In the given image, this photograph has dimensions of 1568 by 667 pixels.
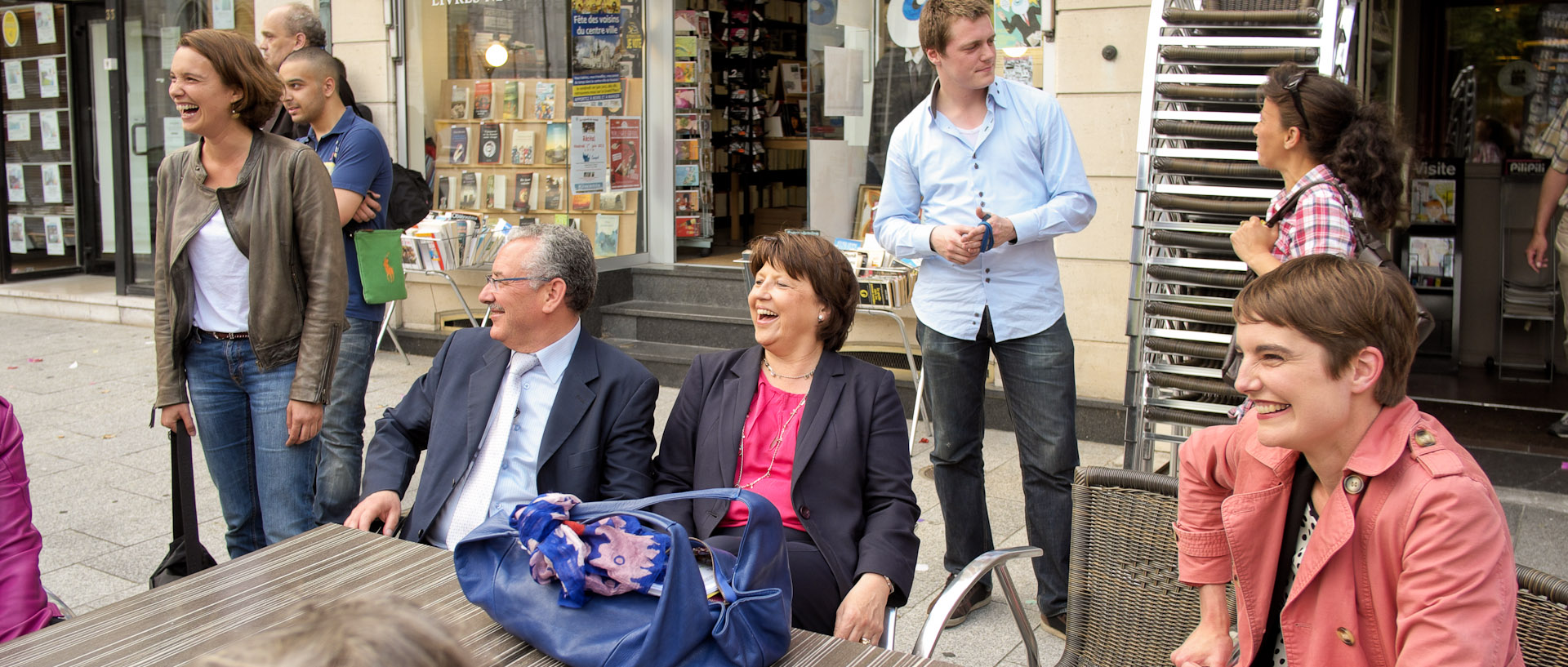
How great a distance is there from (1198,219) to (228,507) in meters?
3.16

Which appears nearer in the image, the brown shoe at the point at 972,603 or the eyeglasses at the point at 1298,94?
the eyeglasses at the point at 1298,94

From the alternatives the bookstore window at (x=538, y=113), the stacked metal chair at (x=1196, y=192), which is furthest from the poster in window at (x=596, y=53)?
the stacked metal chair at (x=1196, y=192)

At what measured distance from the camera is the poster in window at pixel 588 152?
8.17 m

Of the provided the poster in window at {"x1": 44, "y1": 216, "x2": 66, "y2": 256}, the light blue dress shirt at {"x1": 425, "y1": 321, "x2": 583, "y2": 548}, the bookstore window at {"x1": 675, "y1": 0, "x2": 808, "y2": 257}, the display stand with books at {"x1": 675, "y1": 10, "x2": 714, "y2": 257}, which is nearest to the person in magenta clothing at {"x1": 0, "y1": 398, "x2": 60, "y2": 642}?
the light blue dress shirt at {"x1": 425, "y1": 321, "x2": 583, "y2": 548}

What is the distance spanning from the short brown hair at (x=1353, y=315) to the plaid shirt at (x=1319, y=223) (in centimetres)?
109

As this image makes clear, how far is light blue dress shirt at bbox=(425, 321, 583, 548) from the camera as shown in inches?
112

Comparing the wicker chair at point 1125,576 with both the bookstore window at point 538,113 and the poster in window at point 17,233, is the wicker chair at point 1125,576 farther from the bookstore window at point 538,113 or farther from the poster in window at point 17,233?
the poster in window at point 17,233

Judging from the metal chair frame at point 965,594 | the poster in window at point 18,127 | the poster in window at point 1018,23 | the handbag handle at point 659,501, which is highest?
the poster in window at point 1018,23

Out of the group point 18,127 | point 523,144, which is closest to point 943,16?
point 523,144

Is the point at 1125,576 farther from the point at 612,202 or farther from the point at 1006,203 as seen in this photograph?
the point at 612,202

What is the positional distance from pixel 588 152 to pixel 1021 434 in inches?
205

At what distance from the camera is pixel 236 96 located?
3.34 meters

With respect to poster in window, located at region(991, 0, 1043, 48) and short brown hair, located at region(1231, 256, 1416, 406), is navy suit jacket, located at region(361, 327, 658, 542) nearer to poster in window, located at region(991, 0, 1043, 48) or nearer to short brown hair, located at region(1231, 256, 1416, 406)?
short brown hair, located at region(1231, 256, 1416, 406)

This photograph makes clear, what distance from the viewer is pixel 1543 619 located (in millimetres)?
1814
